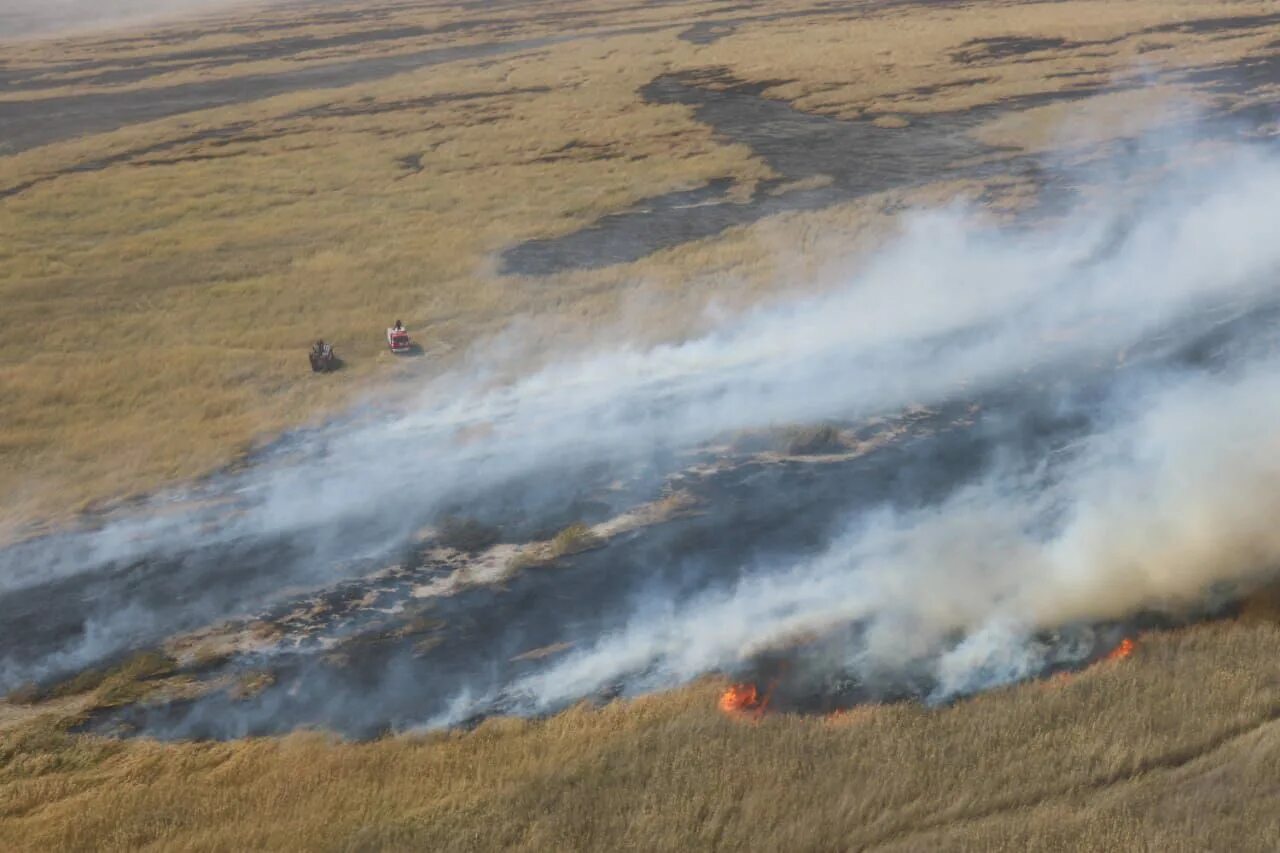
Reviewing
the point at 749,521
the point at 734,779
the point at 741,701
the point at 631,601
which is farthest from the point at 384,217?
the point at 734,779

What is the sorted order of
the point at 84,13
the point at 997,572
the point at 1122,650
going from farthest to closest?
the point at 84,13 < the point at 997,572 < the point at 1122,650

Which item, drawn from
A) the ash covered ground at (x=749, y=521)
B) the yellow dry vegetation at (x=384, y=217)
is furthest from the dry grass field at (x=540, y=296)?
the ash covered ground at (x=749, y=521)

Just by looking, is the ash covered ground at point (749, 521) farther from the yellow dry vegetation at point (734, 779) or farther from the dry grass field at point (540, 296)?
the dry grass field at point (540, 296)

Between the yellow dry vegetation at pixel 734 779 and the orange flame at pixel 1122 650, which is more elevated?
the yellow dry vegetation at pixel 734 779

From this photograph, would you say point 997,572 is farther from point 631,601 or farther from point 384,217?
point 384,217

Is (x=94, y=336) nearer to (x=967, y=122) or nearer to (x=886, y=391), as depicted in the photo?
(x=886, y=391)
